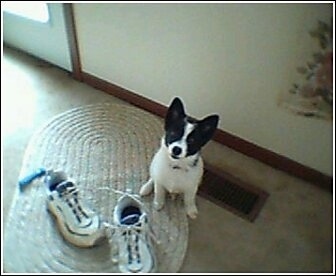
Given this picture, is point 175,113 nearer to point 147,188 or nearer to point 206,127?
point 206,127

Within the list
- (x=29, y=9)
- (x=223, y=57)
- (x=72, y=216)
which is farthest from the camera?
(x=29, y=9)

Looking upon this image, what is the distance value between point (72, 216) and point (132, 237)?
0.70 feet

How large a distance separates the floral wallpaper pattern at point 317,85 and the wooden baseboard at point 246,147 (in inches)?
9.7

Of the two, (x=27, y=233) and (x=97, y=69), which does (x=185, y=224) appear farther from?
(x=97, y=69)

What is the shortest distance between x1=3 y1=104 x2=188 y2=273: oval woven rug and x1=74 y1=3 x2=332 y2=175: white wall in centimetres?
20

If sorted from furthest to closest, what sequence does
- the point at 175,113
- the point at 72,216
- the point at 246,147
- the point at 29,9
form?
1. the point at 29,9
2. the point at 246,147
3. the point at 72,216
4. the point at 175,113

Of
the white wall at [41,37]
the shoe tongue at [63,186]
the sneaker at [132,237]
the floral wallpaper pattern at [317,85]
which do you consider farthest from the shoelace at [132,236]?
the white wall at [41,37]

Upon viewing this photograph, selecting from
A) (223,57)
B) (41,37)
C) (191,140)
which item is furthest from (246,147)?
(41,37)

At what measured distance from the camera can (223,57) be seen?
1826mm

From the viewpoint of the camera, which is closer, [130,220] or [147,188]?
[130,220]

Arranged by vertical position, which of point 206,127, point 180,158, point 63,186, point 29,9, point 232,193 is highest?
point 29,9

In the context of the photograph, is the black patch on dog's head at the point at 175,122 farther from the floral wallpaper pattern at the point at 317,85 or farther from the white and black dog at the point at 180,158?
the floral wallpaper pattern at the point at 317,85

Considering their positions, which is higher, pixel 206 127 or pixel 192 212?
pixel 206 127

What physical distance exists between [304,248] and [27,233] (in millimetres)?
930
